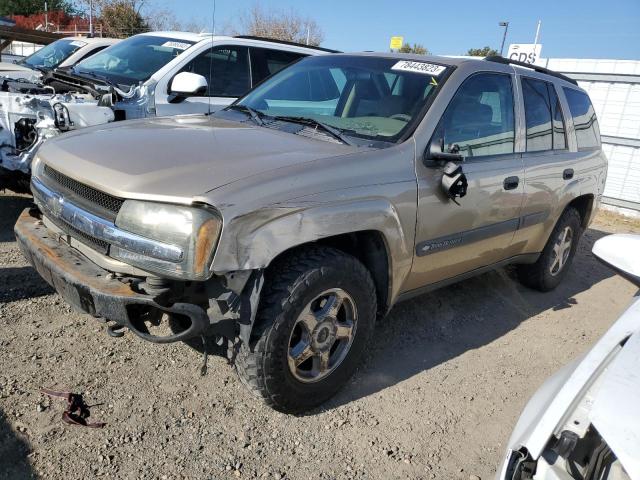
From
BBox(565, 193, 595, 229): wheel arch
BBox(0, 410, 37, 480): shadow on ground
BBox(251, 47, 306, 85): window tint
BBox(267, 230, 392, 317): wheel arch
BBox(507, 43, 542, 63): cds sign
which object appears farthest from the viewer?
BBox(507, 43, 542, 63): cds sign

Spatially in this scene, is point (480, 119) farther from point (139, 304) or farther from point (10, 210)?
point (10, 210)

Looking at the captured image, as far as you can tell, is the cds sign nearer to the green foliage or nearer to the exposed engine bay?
the exposed engine bay

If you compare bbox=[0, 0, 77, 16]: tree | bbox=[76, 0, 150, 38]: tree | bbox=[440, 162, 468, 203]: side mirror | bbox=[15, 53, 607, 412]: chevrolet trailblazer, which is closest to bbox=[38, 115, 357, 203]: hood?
bbox=[15, 53, 607, 412]: chevrolet trailblazer

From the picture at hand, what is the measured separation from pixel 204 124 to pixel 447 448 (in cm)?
234

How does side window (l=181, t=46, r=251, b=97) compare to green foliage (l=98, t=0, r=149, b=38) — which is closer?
side window (l=181, t=46, r=251, b=97)

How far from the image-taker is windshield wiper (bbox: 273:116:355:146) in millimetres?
3019

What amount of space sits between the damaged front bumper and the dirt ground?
52 cm

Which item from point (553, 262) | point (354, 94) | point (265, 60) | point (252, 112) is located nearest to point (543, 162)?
point (553, 262)

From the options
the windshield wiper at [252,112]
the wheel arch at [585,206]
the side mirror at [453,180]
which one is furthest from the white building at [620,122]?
the windshield wiper at [252,112]

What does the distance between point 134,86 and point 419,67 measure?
3.29 meters

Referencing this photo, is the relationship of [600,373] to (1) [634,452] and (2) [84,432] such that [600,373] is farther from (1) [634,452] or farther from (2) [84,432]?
(2) [84,432]

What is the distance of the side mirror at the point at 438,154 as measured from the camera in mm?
3021

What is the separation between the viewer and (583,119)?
4.82 meters

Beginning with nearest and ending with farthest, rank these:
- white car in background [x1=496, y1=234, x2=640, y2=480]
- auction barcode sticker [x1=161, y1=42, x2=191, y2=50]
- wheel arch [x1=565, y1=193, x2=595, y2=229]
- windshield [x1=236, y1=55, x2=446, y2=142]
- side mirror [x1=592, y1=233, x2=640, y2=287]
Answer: white car in background [x1=496, y1=234, x2=640, y2=480], side mirror [x1=592, y1=233, x2=640, y2=287], windshield [x1=236, y1=55, x2=446, y2=142], wheel arch [x1=565, y1=193, x2=595, y2=229], auction barcode sticker [x1=161, y1=42, x2=191, y2=50]
